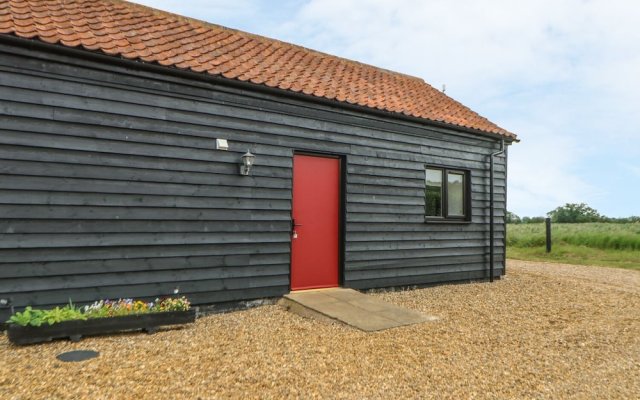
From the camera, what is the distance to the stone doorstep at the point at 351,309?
523 centimetres

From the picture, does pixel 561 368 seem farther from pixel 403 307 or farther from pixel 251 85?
pixel 251 85

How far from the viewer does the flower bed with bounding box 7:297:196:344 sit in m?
4.03

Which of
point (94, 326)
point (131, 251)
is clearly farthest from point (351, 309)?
point (94, 326)

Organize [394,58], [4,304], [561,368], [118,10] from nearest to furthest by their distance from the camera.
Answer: [561,368], [4,304], [118,10], [394,58]

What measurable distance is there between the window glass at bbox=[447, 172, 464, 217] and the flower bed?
18.9 feet

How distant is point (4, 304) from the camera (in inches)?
179

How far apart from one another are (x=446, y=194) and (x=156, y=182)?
223 inches

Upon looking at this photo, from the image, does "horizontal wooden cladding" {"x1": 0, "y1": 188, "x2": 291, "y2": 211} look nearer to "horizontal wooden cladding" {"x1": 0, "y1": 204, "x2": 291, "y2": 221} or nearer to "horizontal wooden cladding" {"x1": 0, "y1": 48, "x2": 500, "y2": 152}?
"horizontal wooden cladding" {"x1": 0, "y1": 204, "x2": 291, "y2": 221}

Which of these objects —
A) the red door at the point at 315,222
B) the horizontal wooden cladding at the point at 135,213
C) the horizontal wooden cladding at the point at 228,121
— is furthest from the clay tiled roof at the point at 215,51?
the horizontal wooden cladding at the point at 135,213

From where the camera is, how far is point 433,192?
27.8 ft

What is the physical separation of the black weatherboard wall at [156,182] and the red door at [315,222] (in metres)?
0.22

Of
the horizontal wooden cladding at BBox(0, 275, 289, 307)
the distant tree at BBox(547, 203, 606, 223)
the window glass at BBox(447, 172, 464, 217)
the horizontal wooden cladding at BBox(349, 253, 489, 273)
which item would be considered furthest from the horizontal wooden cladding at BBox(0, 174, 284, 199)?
the distant tree at BBox(547, 203, 606, 223)

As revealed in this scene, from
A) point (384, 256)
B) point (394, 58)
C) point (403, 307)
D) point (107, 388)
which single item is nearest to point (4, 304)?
point (107, 388)

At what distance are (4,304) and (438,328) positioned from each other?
4893mm
